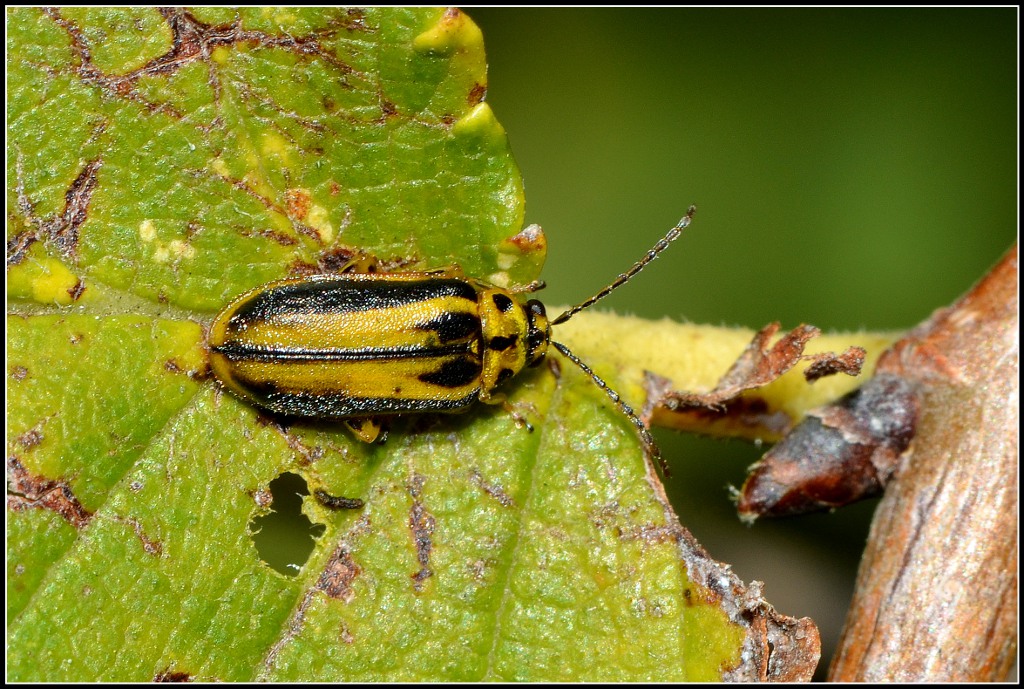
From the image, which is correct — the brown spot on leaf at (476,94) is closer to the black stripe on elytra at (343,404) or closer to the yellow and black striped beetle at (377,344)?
the yellow and black striped beetle at (377,344)

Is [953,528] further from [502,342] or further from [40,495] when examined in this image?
[40,495]

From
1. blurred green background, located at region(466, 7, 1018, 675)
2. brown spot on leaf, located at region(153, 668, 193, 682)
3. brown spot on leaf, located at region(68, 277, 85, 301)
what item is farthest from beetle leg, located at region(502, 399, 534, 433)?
blurred green background, located at region(466, 7, 1018, 675)

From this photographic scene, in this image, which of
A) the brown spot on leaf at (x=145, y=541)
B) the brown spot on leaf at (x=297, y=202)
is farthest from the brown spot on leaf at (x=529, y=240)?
the brown spot on leaf at (x=145, y=541)

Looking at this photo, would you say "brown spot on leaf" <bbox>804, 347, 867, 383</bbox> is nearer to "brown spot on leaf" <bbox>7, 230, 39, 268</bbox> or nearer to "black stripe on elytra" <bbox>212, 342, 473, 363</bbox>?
"black stripe on elytra" <bbox>212, 342, 473, 363</bbox>

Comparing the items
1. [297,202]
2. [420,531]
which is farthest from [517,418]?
[297,202]

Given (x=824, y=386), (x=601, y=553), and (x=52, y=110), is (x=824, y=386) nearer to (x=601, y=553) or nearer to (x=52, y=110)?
(x=601, y=553)

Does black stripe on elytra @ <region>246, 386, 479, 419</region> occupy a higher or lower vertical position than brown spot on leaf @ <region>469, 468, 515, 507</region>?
higher
